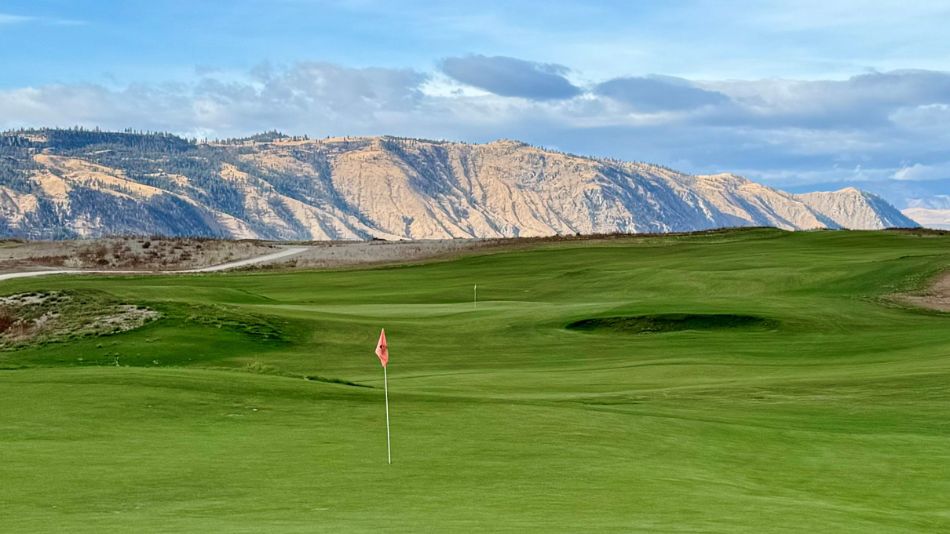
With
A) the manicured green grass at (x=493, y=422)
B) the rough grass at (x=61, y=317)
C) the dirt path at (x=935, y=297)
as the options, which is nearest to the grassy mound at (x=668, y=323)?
the manicured green grass at (x=493, y=422)

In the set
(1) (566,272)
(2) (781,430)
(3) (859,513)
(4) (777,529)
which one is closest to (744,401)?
(2) (781,430)

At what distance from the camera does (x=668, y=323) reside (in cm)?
4806

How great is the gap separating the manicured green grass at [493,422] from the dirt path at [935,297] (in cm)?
479

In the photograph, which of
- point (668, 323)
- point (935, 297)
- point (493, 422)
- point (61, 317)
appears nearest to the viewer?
point (493, 422)

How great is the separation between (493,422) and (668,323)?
2742 centimetres

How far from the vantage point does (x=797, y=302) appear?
5228 centimetres

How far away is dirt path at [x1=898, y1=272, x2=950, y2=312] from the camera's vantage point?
2203 inches

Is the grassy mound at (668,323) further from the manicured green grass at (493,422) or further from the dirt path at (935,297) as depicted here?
the dirt path at (935,297)

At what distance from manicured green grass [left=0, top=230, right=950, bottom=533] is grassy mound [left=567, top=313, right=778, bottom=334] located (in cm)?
13

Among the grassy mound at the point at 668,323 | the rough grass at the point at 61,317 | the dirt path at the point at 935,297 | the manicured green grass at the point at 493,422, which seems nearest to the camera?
the manicured green grass at the point at 493,422

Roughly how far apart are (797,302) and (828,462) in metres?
33.5

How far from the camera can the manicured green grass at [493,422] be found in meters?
14.3

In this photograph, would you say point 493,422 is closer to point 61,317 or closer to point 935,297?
point 61,317

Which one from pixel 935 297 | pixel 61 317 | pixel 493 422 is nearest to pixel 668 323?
pixel 935 297
